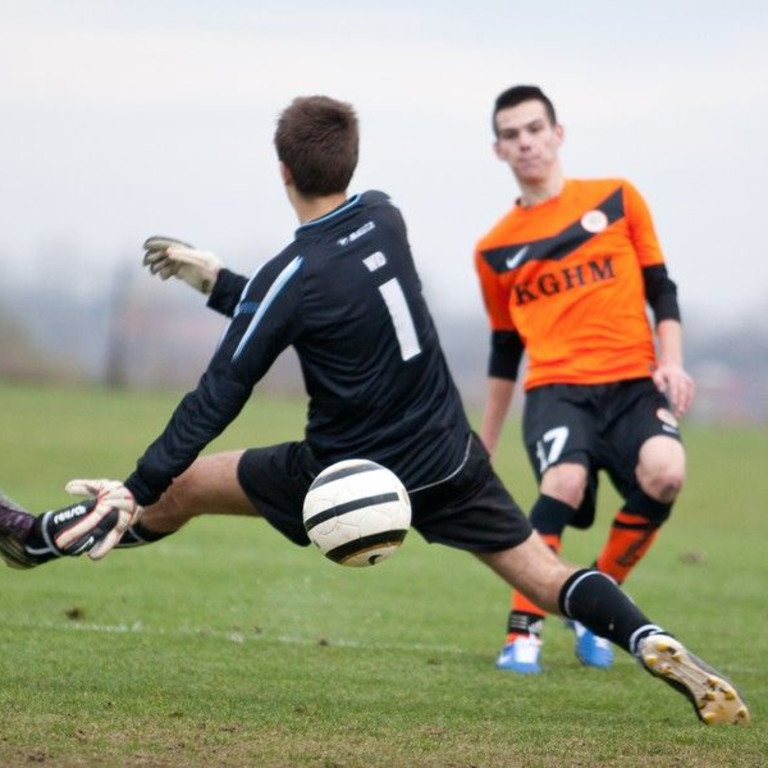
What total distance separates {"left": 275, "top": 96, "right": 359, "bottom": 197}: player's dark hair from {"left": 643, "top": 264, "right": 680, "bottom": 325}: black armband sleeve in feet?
8.00

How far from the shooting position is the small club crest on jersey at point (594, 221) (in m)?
8.00

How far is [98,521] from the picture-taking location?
5.63m

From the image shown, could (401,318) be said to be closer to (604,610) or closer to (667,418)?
(604,610)

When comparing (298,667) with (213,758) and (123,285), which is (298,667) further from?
(123,285)

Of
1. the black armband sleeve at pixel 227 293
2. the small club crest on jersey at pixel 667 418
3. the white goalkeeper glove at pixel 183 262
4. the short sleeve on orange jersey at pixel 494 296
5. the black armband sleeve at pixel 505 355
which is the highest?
the white goalkeeper glove at pixel 183 262

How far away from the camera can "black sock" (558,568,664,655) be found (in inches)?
228

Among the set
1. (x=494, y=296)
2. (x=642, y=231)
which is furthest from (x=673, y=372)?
(x=494, y=296)

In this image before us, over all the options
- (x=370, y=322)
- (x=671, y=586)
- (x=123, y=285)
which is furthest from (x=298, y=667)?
(x=123, y=285)

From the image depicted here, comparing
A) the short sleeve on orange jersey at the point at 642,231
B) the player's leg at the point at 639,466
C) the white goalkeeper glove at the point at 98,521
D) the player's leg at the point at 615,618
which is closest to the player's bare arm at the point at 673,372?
the player's leg at the point at 639,466

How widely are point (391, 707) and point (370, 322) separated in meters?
1.42

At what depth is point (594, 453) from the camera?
25.1 feet

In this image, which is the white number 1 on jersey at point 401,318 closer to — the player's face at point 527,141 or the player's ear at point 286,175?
the player's ear at point 286,175

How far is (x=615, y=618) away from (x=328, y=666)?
1.52 metres

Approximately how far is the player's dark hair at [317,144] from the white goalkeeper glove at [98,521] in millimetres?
1260
